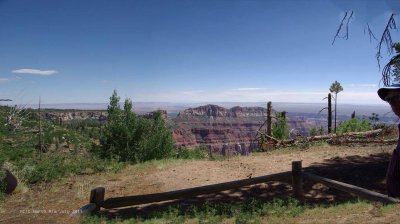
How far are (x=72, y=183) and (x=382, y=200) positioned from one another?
11.0 m

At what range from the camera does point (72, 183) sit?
1375 cm

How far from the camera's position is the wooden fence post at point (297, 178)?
9.71 meters

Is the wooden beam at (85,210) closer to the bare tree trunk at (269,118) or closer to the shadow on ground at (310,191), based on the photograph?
the shadow on ground at (310,191)

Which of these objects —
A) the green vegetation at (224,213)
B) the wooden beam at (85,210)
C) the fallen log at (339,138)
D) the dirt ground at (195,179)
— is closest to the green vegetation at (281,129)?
the fallen log at (339,138)

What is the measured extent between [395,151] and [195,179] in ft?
35.0

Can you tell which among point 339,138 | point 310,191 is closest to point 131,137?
point 339,138

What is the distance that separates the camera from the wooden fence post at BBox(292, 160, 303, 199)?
9.71 metres

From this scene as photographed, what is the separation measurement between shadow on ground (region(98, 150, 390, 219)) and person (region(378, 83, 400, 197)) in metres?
7.27

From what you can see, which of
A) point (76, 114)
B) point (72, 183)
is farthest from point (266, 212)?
point (76, 114)

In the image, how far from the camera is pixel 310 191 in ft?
34.7

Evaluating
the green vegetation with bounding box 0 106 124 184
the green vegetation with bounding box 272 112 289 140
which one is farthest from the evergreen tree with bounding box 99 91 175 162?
the green vegetation with bounding box 0 106 124 184

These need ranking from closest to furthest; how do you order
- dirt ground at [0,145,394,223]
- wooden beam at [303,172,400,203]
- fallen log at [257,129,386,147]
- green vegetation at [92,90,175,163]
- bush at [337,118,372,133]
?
wooden beam at [303,172,400,203], dirt ground at [0,145,394,223], fallen log at [257,129,386,147], bush at [337,118,372,133], green vegetation at [92,90,175,163]

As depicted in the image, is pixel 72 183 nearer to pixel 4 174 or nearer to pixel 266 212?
pixel 4 174

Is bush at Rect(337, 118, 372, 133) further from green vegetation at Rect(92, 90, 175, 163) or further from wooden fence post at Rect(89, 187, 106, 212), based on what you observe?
wooden fence post at Rect(89, 187, 106, 212)
